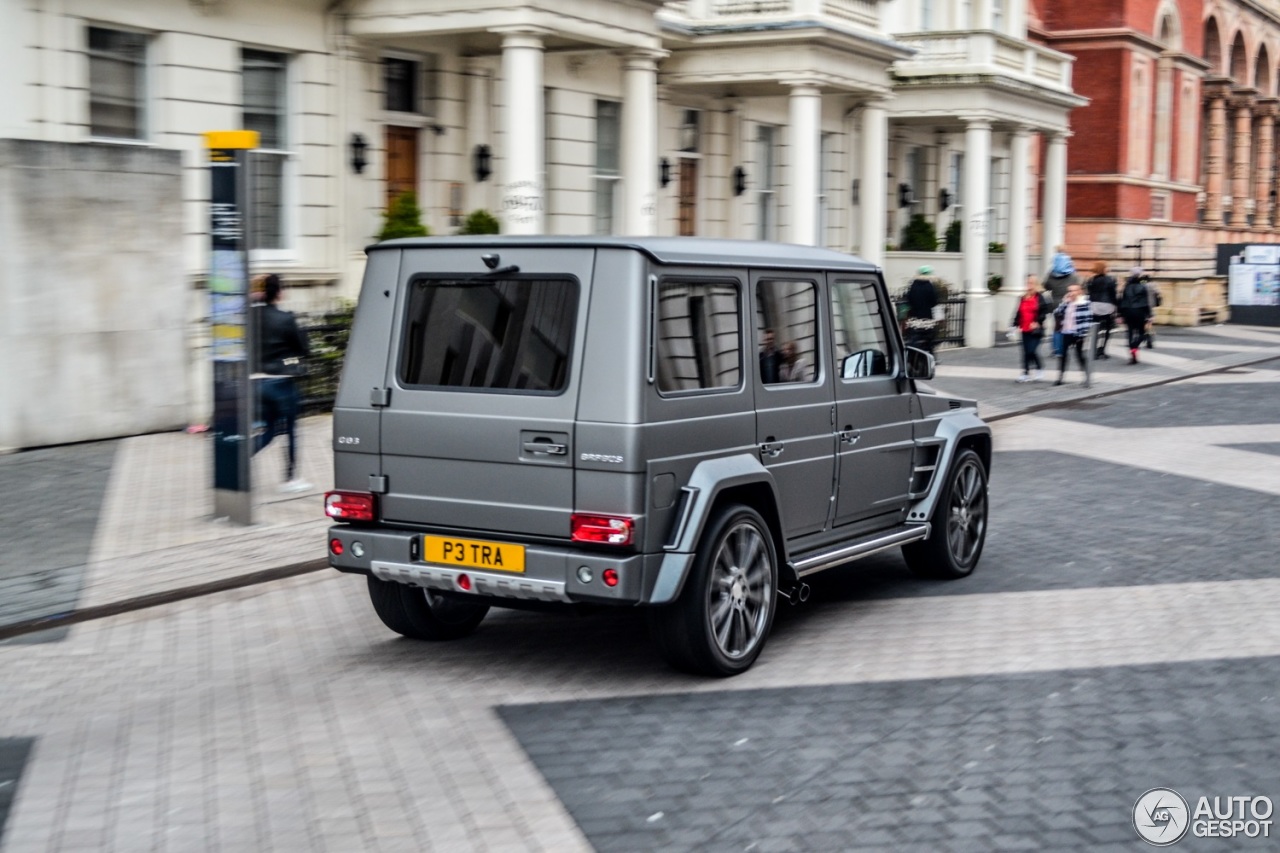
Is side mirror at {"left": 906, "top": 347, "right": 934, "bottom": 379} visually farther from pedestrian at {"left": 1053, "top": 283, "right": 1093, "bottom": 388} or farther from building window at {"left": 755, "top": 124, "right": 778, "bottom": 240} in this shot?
building window at {"left": 755, "top": 124, "right": 778, "bottom": 240}

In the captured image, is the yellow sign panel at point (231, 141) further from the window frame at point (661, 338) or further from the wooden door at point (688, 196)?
the wooden door at point (688, 196)

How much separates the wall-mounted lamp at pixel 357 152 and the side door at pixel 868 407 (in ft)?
37.3

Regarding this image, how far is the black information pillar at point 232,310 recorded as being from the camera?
1035 cm

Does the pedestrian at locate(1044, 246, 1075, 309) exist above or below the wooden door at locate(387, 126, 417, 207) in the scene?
below

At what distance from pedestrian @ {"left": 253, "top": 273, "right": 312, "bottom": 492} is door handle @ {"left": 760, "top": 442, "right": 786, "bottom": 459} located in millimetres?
5646

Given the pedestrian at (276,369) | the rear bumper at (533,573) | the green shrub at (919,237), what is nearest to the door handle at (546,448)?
the rear bumper at (533,573)

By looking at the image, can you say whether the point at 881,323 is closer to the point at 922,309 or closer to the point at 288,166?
the point at 288,166

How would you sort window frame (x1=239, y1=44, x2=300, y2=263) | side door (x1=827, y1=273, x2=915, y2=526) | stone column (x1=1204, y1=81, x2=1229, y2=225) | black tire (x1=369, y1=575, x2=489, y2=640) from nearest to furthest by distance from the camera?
black tire (x1=369, y1=575, x2=489, y2=640) < side door (x1=827, y1=273, x2=915, y2=526) < window frame (x1=239, y1=44, x2=300, y2=263) < stone column (x1=1204, y1=81, x2=1229, y2=225)

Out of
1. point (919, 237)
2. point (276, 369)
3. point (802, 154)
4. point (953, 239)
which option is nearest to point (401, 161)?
point (802, 154)

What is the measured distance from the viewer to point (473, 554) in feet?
22.2

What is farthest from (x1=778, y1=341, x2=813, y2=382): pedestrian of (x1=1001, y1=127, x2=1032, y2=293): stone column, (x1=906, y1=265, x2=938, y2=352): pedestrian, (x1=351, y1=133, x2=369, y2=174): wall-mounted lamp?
(x1=1001, y1=127, x2=1032, y2=293): stone column

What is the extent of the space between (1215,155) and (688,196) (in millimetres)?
38852

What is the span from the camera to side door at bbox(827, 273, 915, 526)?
8047 millimetres

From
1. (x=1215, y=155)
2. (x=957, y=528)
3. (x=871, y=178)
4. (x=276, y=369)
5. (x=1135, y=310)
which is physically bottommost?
(x=957, y=528)
